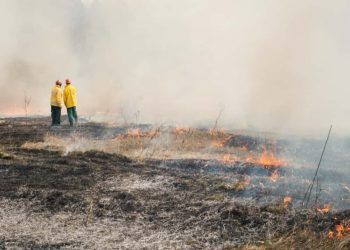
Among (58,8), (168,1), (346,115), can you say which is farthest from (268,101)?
(58,8)

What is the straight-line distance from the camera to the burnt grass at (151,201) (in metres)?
8.18

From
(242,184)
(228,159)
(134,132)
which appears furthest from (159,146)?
(242,184)

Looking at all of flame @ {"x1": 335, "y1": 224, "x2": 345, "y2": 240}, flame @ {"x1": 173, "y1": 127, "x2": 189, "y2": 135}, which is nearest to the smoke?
flame @ {"x1": 173, "y1": 127, "x2": 189, "y2": 135}

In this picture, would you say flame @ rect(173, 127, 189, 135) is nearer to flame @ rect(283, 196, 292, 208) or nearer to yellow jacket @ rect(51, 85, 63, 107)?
yellow jacket @ rect(51, 85, 63, 107)

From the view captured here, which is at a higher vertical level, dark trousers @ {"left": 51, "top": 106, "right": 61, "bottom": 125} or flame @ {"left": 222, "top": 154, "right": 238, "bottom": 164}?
dark trousers @ {"left": 51, "top": 106, "right": 61, "bottom": 125}

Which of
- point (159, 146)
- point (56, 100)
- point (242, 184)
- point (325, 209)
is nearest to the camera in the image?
point (325, 209)

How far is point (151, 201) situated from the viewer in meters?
9.91

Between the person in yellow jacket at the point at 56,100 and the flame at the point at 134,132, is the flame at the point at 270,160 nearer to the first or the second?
the flame at the point at 134,132

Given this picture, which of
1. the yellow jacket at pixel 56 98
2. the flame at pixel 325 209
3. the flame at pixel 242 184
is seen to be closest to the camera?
the flame at pixel 325 209

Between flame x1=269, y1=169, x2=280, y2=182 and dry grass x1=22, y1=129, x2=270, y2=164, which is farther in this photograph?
dry grass x1=22, y1=129, x2=270, y2=164

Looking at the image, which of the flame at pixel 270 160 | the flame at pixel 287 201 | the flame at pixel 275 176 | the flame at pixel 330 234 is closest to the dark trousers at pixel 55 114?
the flame at pixel 270 160

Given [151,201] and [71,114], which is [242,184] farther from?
[71,114]

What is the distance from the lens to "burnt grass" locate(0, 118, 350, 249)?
8.18 metres

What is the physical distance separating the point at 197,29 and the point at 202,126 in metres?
13.0
